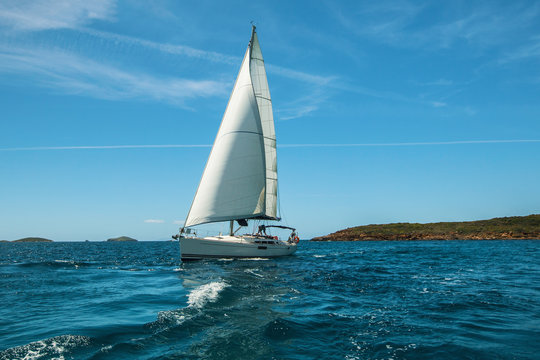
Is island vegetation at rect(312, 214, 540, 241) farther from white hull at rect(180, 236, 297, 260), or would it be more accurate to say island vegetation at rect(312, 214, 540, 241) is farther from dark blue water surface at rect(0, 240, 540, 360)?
dark blue water surface at rect(0, 240, 540, 360)

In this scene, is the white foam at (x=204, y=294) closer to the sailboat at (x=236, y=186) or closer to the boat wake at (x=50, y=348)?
the boat wake at (x=50, y=348)

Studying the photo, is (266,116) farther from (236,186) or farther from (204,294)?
(204,294)

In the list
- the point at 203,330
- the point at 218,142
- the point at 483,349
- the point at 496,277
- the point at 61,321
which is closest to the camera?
the point at 483,349

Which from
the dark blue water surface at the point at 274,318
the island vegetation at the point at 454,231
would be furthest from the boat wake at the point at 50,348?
the island vegetation at the point at 454,231

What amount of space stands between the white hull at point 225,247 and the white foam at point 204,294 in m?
12.2

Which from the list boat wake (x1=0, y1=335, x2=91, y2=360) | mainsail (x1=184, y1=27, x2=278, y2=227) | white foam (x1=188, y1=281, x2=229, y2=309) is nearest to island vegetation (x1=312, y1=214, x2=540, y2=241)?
mainsail (x1=184, y1=27, x2=278, y2=227)

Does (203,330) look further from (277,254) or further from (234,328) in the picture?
(277,254)

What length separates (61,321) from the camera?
11.8 metres

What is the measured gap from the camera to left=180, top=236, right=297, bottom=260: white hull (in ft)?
103

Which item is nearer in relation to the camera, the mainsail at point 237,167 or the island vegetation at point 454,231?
the mainsail at point 237,167

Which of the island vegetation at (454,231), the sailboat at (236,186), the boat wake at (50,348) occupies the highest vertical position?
the sailboat at (236,186)

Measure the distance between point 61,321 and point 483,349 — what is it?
45.1ft

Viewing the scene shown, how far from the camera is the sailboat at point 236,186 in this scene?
32.3m

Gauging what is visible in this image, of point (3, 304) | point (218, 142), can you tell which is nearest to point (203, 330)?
point (3, 304)
